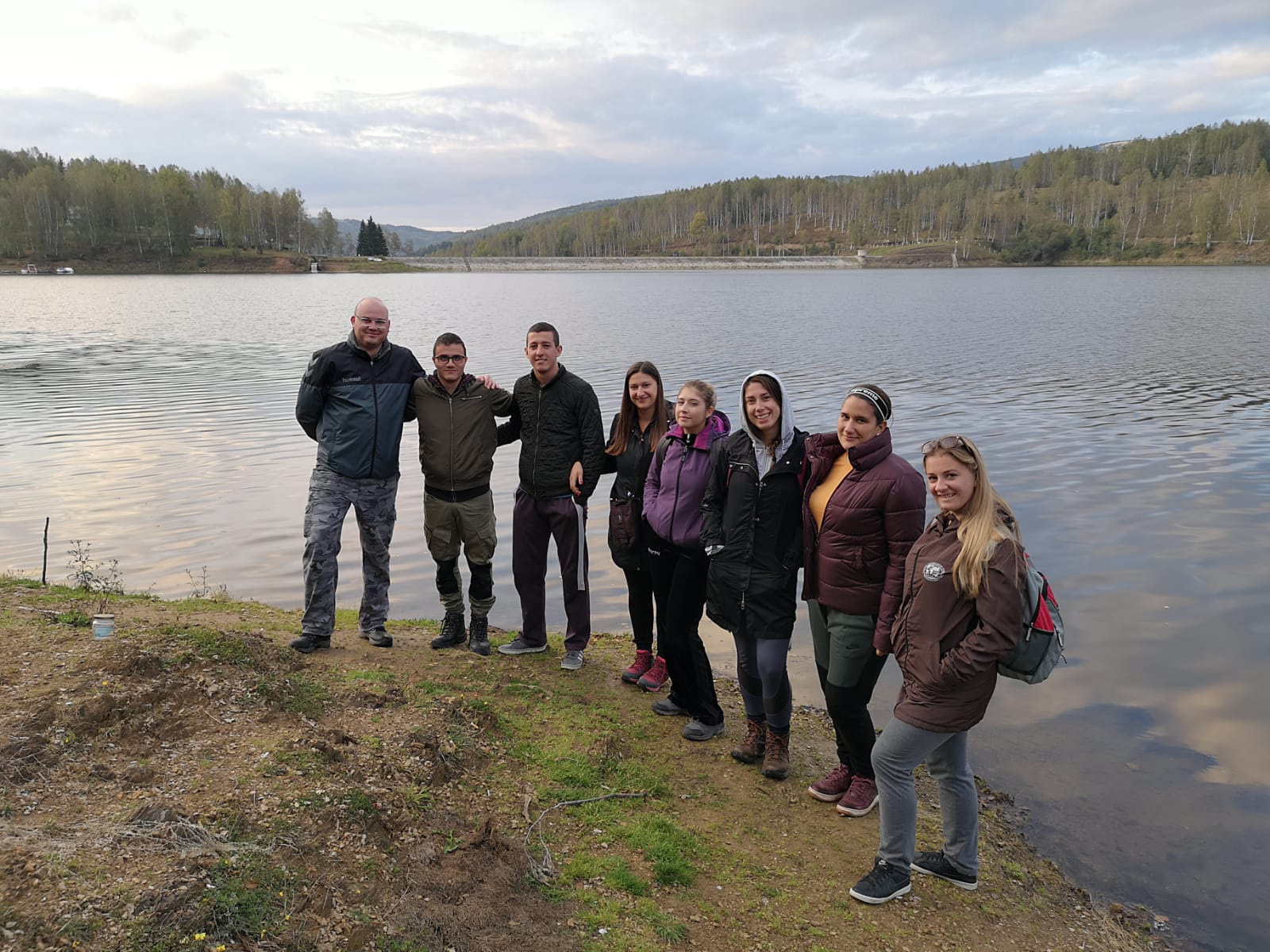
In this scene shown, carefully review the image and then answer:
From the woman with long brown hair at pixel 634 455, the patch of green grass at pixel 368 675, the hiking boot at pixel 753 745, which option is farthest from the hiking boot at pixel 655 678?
the patch of green grass at pixel 368 675

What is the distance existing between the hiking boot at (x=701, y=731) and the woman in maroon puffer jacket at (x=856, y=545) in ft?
3.74

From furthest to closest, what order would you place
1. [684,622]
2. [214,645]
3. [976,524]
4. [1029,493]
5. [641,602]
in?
[1029,493]
[641,602]
[684,622]
[214,645]
[976,524]

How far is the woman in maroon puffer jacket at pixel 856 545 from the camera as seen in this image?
444cm

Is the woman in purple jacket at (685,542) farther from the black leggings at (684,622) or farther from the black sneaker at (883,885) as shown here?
the black sneaker at (883,885)

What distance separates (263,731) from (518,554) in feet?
8.35

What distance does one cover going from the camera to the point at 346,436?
21.0 feet

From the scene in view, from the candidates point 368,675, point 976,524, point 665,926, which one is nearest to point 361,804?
point 665,926

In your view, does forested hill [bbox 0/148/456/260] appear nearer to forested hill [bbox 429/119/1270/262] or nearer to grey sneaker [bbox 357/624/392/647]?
forested hill [bbox 429/119/1270/262]

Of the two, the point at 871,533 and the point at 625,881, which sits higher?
the point at 871,533

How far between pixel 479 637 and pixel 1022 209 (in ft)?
549

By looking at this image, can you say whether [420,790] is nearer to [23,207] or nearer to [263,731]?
[263,731]

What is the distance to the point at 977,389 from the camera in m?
22.9

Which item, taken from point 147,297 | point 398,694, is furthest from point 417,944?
point 147,297

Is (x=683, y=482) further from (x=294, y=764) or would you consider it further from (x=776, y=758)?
(x=294, y=764)
